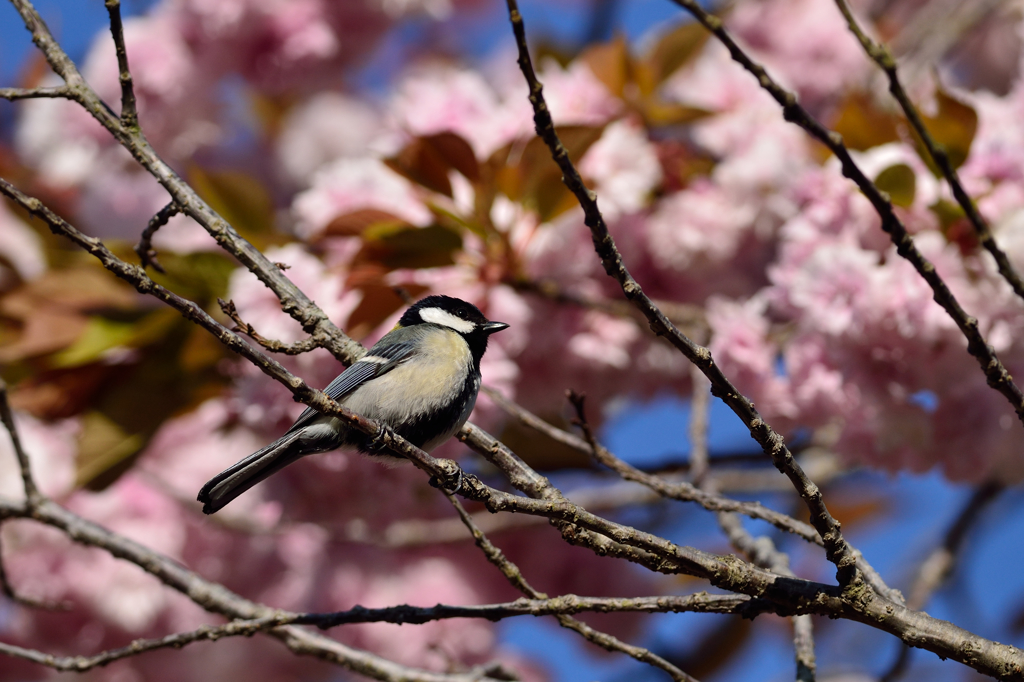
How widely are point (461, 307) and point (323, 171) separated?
A: 71cm

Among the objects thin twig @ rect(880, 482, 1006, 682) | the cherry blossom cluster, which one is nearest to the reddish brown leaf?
the cherry blossom cluster

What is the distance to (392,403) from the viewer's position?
1181mm

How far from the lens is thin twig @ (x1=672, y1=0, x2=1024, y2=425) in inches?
36.3

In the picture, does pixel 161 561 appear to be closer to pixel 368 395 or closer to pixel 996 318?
pixel 368 395

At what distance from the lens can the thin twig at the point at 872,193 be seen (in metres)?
0.92

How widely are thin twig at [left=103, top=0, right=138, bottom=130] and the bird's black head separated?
544mm

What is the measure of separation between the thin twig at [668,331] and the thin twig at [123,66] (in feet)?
1.48

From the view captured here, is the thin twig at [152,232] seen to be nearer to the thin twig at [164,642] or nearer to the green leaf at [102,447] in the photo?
the thin twig at [164,642]

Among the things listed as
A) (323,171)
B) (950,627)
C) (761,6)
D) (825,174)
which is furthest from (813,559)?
(950,627)

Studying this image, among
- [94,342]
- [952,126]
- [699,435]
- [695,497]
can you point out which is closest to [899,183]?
[952,126]

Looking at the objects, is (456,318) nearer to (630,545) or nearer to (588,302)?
(588,302)

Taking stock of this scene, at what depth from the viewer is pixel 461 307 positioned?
1480 millimetres

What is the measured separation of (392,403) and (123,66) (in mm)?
501

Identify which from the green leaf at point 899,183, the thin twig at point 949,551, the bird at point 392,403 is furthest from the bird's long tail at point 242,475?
the thin twig at point 949,551
